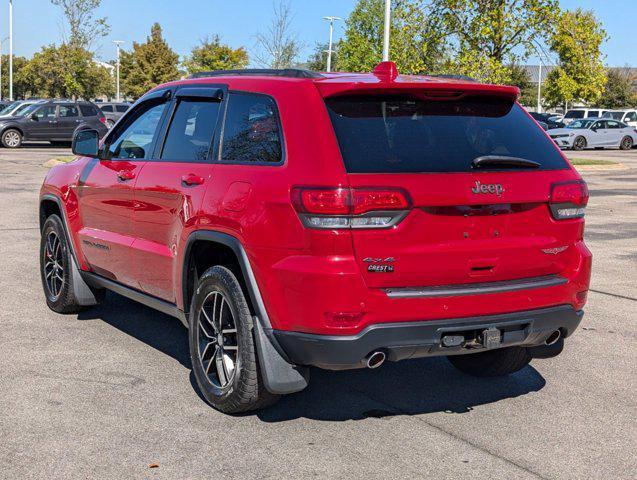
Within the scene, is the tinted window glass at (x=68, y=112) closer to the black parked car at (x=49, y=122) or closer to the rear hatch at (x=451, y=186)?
the black parked car at (x=49, y=122)

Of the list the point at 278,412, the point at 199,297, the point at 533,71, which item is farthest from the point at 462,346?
the point at 533,71

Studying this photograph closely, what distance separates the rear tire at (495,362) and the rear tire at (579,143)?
37182 mm

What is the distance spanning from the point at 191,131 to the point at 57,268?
228cm

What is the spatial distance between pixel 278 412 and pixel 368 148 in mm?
1554

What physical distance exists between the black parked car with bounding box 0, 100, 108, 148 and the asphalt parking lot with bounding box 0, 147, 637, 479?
28419 mm

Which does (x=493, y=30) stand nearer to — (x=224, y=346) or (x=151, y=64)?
(x=224, y=346)

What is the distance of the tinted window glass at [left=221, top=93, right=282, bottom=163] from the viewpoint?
455 centimetres

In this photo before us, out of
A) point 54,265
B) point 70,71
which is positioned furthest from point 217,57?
point 54,265

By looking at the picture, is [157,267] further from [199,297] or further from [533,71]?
[533,71]

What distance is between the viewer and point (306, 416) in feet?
15.8

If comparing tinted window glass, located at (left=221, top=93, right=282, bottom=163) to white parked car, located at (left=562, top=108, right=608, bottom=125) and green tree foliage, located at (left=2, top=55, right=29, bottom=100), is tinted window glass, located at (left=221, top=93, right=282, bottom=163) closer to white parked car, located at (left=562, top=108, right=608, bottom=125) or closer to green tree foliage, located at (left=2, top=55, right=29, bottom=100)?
white parked car, located at (left=562, top=108, right=608, bottom=125)

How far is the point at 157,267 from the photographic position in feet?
18.0

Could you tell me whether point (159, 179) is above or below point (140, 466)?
above

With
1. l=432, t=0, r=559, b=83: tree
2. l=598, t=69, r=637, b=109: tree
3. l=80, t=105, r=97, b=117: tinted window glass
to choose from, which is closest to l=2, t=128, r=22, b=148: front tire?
l=80, t=105, r=97, b=117: tinted window glass
